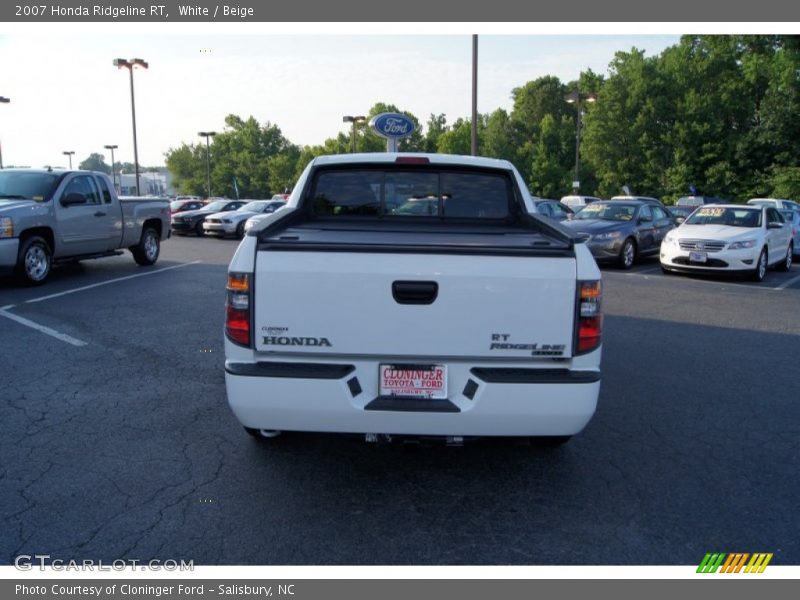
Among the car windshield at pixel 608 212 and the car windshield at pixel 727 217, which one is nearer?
the car windshield at pixel 727 217

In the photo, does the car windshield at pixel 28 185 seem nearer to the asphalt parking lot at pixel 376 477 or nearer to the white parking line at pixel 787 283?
the asphalt parking lot at pixel 376 477

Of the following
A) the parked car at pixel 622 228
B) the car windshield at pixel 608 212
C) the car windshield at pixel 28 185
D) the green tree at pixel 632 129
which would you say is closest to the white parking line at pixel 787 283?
the parked car at pixel 622 228

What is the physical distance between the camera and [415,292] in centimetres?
343

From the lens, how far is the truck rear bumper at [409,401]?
3.43 meters

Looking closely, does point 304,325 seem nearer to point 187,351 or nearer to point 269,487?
point 269,487

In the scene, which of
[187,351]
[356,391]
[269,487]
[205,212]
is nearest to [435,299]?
[356,391]

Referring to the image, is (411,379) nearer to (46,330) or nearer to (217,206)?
(46,330)

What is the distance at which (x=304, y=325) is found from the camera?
3439 mm

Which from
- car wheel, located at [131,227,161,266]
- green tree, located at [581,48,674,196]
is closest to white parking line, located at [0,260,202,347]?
car wheel, located at [131,227,161,266]

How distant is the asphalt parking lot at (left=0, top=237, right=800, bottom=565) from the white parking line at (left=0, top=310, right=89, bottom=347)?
297 mm

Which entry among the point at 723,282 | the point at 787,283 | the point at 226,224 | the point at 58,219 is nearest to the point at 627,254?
the point at 723,282

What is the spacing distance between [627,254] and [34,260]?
40.4 feet

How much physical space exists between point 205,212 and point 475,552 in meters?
26.4

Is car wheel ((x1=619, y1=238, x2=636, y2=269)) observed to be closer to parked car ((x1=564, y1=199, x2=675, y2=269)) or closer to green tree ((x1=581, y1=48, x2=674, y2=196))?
parked car ((x1=564, y1=199, x2=675, y2=269))
